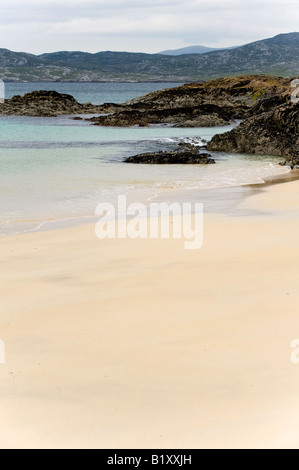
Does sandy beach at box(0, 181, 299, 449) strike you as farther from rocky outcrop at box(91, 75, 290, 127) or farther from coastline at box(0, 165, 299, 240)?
rocky outcrop at box(91, 75, 290, 127)

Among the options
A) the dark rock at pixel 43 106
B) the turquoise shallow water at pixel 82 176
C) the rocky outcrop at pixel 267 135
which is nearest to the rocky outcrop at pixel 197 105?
the dark rock at pixel 43 106

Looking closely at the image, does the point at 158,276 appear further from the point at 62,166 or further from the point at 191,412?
the point at 62,166

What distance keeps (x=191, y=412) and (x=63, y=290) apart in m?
2.28

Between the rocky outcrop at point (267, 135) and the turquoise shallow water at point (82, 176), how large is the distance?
2.99ft

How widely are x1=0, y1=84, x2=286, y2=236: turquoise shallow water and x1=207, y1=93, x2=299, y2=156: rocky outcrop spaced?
91 centimetres

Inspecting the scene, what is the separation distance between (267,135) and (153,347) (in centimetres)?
1687

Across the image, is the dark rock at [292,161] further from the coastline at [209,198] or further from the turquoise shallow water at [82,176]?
the coastline at [209,198]

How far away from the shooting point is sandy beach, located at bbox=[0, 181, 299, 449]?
8.50ft

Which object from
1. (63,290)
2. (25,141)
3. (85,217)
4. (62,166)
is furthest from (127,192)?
(25,141)

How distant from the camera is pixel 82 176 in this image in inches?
537

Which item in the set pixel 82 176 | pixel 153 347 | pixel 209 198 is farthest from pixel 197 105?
pixel 153 347

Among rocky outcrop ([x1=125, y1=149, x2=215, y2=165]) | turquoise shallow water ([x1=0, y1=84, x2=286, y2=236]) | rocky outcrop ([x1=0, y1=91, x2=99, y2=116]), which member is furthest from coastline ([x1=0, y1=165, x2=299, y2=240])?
rocky outcrop ([x1=0, y1=91, x2=99, y2=116])

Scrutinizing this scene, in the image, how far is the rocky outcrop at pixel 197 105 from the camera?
35.0 meters
